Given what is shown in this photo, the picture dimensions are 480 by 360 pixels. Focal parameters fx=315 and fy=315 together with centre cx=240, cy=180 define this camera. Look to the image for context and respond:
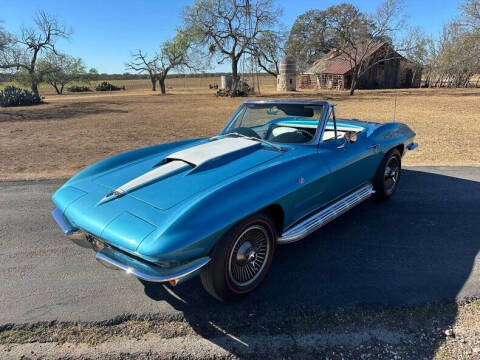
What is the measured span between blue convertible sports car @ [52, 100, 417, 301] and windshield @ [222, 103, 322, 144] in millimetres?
16

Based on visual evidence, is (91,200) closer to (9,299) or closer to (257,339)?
(9,299)

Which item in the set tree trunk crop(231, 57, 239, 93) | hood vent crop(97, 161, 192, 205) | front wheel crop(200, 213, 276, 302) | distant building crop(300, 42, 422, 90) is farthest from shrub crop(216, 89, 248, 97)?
front wheel crop(200, 213, 276, 302)

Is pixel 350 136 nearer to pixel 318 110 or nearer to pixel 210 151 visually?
pixel 318 110

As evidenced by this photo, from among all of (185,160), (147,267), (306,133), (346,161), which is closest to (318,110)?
(306,133)

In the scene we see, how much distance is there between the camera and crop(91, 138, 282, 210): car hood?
2461 mm

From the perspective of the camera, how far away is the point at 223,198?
228 centimetres

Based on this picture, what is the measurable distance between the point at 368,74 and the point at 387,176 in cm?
3996

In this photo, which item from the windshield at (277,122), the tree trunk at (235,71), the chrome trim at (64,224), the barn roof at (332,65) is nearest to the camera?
the chrome trim at (64,224)

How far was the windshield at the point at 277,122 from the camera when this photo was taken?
11.5 ft

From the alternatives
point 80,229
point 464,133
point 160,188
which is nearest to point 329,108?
point 160,188

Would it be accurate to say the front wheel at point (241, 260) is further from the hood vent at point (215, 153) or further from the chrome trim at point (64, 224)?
the chrome trim at point (64, 224)

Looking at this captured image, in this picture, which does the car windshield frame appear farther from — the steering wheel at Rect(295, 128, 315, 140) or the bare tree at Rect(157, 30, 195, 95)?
the bare tree at Rect(157, 30, 195, 95)

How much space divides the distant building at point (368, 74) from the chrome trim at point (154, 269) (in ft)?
131

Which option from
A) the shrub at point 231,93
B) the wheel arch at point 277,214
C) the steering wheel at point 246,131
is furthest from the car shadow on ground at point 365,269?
the shrub at point 231,93
